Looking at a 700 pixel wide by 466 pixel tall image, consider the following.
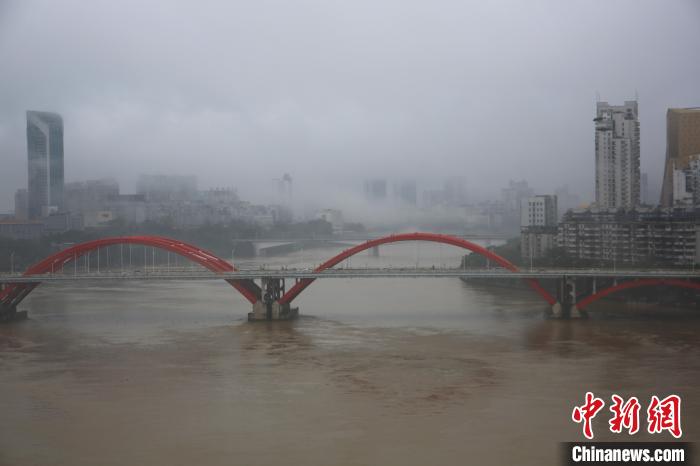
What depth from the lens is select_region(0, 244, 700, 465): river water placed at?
6289 mm

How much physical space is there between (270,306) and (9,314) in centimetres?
479

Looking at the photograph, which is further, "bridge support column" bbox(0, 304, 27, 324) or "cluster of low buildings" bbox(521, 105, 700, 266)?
"cluster of low buildings" bbox(521, 105, 700, 266)

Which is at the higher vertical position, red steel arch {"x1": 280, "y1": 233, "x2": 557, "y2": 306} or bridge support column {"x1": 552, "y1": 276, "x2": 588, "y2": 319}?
red steel arch {"x1": 280, "y1": 233, "x2": 557, "y2": 306}

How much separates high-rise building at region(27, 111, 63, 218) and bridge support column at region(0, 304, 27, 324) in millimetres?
11885

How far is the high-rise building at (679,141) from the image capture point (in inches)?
882


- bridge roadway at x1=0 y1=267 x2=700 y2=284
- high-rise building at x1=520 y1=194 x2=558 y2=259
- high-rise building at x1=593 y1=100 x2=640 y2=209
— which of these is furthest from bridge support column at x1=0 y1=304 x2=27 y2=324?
high-rise building at x1=593 y1=100 x2=640 y2=209

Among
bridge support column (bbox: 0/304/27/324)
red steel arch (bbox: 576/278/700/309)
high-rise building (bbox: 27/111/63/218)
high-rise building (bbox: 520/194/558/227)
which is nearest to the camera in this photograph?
red steel arch (bbox: 576/278/700/309)

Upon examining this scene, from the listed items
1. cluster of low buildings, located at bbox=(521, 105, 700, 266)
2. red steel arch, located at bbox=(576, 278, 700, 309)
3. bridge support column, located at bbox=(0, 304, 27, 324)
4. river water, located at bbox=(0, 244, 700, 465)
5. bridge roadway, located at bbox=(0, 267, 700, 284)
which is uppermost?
cluster of low buildings, located at bbox=(521, 105, 700, 266)

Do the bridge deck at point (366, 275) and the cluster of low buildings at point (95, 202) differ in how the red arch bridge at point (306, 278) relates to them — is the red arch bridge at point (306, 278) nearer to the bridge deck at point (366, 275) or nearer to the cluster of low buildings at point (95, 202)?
the bridge deck at point (366, 275)

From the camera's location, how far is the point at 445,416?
23.4ft

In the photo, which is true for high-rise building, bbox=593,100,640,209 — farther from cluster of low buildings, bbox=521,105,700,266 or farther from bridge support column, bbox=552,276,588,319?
bridge support column, bbox=552,276,588,319

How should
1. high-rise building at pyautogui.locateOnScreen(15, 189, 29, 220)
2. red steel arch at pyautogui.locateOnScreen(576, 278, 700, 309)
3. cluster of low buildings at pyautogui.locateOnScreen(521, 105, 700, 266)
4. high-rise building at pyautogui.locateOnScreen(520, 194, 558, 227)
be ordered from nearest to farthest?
red steel arch at pyautogui.locateOnScreen(576, 278, 700, 309) < cluster of low buildings at pyautogui.locateOnScreen(521, 105, 700, 266) < high-rise building at pyautogui.locateOnScreen(520, 194, 558, 227) < high-rise building at pyautogui.locateOnScreen(15, 189, 29, 220)

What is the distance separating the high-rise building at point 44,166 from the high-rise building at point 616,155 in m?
17.7

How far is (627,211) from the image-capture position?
20.8 meters
